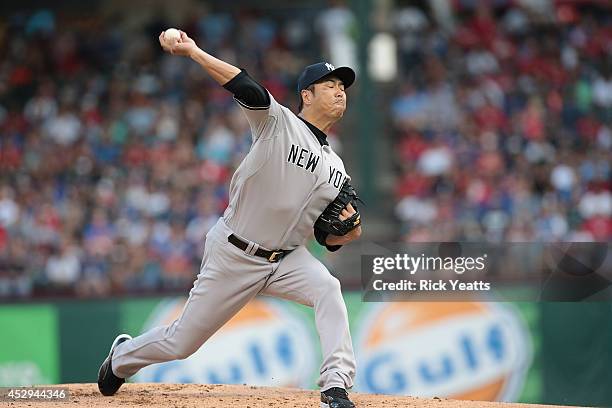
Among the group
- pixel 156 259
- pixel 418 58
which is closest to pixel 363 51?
pixel 418 58

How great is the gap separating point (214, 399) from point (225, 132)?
323 inches

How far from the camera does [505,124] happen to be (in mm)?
14180

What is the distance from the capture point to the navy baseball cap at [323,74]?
18.2ft

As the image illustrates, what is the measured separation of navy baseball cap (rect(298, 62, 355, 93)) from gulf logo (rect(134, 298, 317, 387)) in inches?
137

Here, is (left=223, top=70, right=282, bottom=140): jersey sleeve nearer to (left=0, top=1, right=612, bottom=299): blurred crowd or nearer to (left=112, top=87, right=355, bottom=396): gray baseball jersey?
(left=112, top=87, right=355, bottom=396): gray baseball jersey

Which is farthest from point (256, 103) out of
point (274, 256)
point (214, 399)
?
point (214, 399)

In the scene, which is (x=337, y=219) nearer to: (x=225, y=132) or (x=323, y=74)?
(x=323, y=74)

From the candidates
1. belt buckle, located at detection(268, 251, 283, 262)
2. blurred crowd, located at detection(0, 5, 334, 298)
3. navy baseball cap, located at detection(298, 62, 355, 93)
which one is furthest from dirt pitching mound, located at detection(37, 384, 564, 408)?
blurred crowd, located at detection(0, 5, 334, 298)

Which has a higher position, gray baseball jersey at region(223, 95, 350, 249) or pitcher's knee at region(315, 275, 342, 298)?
gray baseball jersey at region(223, 95, 350, 249)

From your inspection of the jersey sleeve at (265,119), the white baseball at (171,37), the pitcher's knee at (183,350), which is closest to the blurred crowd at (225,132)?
the pitcher's knee at (183,350)

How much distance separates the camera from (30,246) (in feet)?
40.3

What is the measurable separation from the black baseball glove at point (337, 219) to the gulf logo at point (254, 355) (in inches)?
127

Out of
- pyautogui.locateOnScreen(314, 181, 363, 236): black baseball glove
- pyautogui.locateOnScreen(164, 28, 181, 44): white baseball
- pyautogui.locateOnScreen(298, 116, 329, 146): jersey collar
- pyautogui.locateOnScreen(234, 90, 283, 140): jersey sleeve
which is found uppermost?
pyautogui.locateOnScreen(164, 28, 181, 44): white baseball

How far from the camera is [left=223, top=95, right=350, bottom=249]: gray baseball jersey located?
5391 mm
